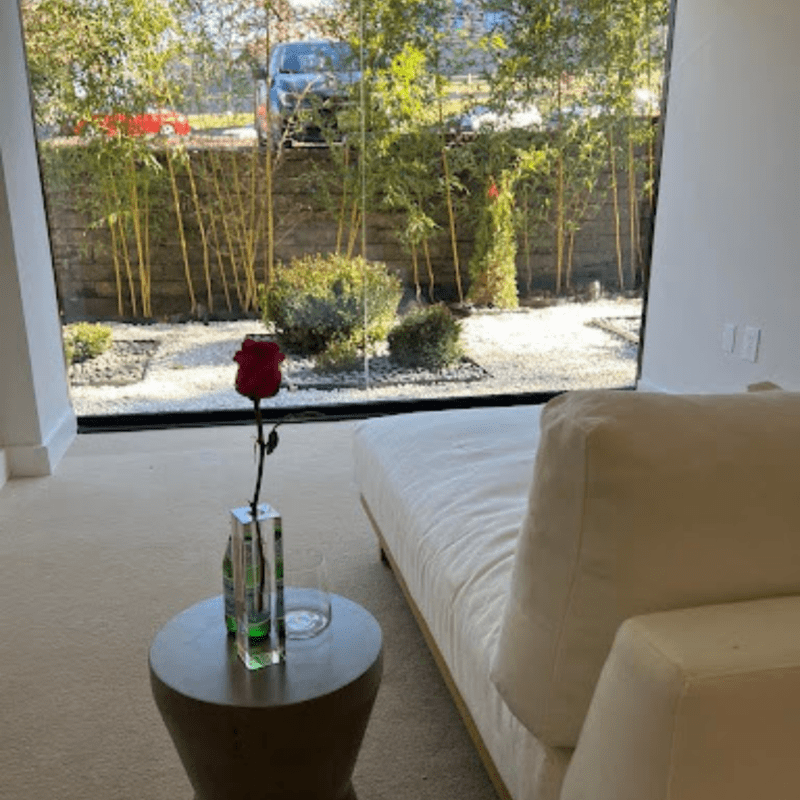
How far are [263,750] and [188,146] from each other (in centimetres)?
314

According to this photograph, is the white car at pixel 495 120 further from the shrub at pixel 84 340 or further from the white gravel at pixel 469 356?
the shrub at pixel 84 340

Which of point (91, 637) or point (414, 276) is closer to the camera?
point (91, 637)

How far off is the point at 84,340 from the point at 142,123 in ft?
3.29

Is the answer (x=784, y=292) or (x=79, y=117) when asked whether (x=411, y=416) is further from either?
(x=79, y=117)

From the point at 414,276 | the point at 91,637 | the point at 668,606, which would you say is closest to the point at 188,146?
the point at 414,276

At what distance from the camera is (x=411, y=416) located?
2.44 m

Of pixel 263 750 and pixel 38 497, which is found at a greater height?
pixel 263 750

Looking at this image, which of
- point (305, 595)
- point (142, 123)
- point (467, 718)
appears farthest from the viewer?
point (142, 123)

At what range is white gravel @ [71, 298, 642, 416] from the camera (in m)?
3.96

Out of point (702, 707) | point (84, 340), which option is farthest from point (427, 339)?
point (702, 707)

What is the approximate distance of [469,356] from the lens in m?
4.24

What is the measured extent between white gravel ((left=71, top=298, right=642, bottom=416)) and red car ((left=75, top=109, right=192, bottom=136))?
86cm

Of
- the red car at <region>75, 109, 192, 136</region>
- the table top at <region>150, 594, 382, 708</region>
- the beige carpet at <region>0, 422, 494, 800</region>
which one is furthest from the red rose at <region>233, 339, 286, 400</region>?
the red car at <region>75, 109, 192, 136</region>

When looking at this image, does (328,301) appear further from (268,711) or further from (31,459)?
(268,711)
